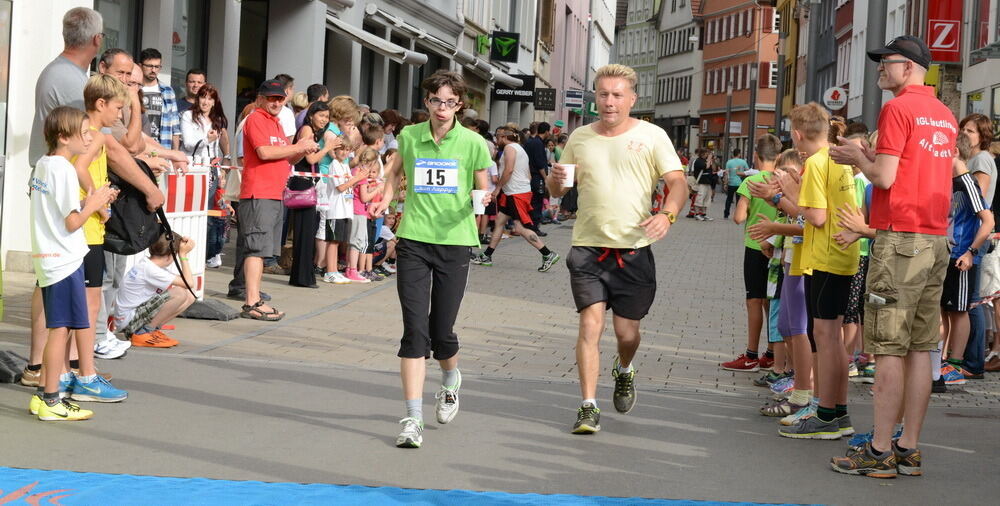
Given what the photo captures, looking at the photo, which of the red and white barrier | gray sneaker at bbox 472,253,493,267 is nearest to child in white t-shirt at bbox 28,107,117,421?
the red and white barrier

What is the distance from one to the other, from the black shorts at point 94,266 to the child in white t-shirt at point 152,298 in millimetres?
1553

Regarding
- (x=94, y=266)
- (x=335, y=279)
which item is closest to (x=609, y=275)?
(x=94, y=266)

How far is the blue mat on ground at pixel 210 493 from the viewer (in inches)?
221

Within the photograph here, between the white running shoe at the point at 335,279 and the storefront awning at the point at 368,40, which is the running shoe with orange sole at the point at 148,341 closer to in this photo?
the white running shoe at the point at 335,279

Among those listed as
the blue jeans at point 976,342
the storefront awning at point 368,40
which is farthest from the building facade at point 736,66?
the blue jeans at point 976,342

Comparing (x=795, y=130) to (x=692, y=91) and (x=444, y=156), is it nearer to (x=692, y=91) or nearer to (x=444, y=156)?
(x=444, y=156)

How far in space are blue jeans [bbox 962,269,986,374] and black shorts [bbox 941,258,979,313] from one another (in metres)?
0.19

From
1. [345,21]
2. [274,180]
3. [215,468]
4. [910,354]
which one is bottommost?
[215,468]

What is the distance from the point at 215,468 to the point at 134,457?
429mm

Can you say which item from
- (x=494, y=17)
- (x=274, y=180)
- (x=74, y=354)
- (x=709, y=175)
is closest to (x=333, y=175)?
(x=274, y=180)

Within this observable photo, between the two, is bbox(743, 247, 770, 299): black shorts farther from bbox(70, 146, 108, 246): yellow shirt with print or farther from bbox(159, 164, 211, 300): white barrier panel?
bbox(70, 146, 108, 246): yellow shirt with print

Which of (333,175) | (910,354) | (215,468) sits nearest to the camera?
(215,468)

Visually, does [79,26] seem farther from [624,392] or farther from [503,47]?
[503,47]

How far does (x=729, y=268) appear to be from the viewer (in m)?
20.4
